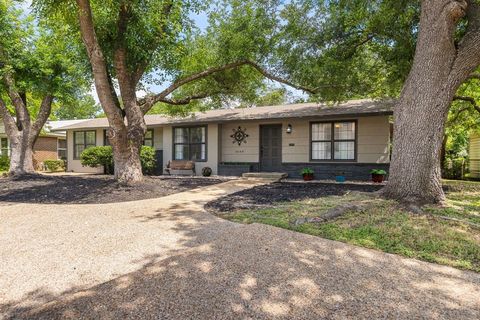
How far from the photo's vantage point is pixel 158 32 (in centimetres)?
838

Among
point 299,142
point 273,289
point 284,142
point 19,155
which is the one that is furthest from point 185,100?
point 273,289

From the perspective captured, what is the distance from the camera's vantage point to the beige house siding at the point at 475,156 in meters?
15.3

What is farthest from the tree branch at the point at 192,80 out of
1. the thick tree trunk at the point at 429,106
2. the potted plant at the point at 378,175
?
the thick tree trunk at the point at 429,106

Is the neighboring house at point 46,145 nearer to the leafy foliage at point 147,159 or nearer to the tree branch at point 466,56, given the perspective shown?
the leafy foliage at point 147,159

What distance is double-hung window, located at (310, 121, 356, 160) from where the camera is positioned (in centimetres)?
1196

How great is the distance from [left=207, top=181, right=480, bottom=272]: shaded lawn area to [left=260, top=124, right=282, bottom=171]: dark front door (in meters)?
7.11

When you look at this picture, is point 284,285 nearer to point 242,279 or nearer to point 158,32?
point 242,279

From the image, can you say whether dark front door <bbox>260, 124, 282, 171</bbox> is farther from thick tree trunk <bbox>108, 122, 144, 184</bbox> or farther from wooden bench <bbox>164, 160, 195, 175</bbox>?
thick tree trunk <bbox>108, 122, 144, 184</bbox>

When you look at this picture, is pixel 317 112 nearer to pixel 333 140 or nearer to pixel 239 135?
pixel 333 140

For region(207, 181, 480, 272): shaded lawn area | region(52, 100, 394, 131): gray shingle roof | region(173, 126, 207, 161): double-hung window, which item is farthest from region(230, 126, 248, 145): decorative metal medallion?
region(207, 181, 480, 272): shaded lawn area

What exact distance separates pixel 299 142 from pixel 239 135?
288cm

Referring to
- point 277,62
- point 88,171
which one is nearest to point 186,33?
point 277,62

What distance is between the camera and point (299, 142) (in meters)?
12.8

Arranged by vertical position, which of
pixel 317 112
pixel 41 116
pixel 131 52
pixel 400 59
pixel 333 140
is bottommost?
pixel 333 140
